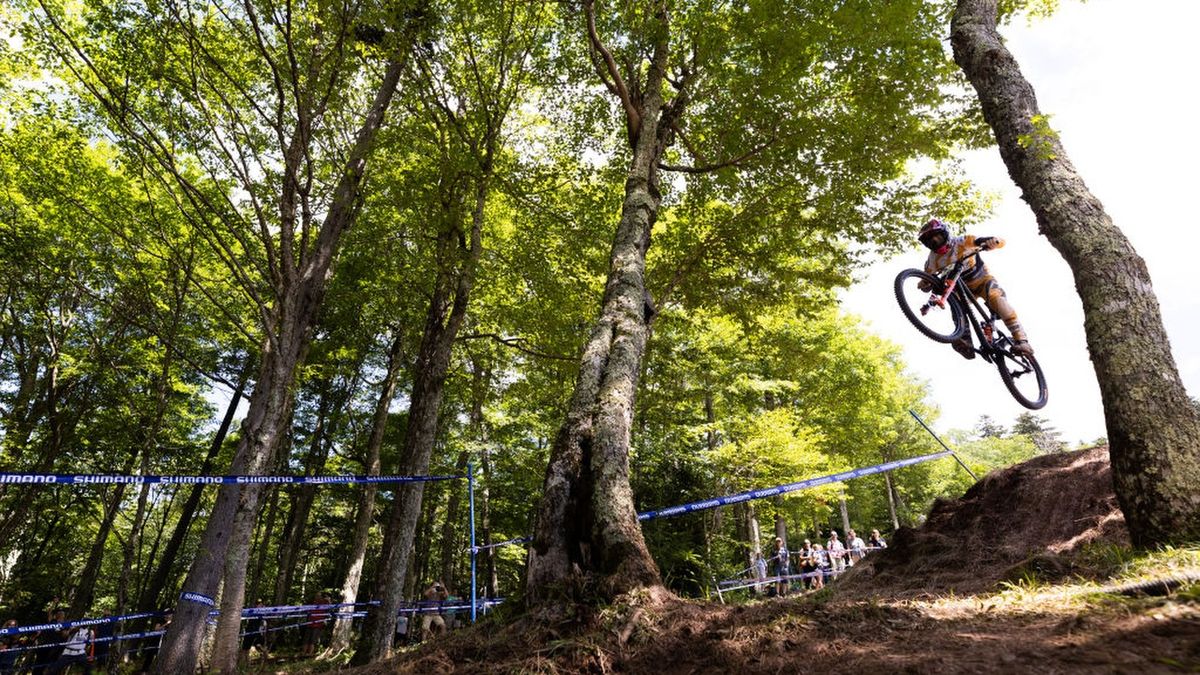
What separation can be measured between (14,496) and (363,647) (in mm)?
13878

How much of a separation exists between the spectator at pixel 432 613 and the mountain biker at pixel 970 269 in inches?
451

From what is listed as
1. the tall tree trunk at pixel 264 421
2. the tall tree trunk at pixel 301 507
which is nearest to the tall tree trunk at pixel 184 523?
the tall tree trunk at pixel 301 507

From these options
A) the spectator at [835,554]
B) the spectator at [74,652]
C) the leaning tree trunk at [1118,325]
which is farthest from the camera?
the spectator at [835,554]

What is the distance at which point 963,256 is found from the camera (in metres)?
6.51

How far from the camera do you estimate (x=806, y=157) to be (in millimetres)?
8461

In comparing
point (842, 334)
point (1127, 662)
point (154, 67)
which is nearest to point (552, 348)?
point (154, 67)

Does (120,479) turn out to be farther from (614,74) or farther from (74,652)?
(74,652)

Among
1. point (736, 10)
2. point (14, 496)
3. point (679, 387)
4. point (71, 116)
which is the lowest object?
point (14, 496)

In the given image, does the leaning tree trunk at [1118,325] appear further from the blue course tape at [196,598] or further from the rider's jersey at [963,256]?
the blue course tape at [196,598]

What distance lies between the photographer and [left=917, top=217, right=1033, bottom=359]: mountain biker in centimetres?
650

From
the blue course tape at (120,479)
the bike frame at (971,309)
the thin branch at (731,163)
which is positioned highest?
the thin branch at (731,163)

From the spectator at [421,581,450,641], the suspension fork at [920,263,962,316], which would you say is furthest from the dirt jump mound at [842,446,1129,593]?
the spectator at [421,581,450,641]

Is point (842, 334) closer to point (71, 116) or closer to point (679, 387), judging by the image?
point (679, 387)

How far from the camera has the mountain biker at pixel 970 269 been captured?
6500 mm
